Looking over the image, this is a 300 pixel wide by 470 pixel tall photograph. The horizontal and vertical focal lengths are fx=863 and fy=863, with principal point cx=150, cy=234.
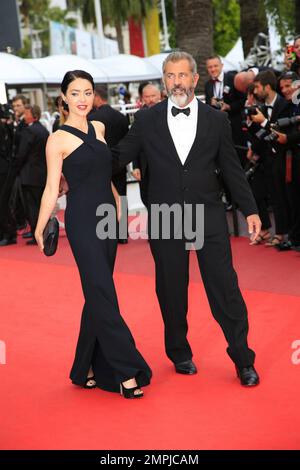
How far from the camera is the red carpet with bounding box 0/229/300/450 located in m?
4.46

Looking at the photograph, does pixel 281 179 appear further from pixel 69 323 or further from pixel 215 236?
pixel 215 236

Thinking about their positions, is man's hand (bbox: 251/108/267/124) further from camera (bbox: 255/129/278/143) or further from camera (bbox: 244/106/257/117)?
camera (bbox: 255/129/278/143)

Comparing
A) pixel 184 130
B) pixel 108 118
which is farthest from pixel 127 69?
pixel 184 130

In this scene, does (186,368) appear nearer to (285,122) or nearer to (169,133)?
(169,133)

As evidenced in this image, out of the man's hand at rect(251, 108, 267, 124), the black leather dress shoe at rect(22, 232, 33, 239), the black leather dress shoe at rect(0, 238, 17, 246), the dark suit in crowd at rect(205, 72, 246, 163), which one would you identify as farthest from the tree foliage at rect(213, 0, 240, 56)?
the man's hand at rect(251, 108, 267, 124)

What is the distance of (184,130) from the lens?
5188mm

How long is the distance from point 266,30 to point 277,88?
9.47 m

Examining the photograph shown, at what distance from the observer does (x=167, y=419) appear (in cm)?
469

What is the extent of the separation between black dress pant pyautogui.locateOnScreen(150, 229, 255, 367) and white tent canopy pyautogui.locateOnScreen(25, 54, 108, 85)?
88.9 feet

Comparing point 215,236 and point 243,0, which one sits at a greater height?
point 243,0

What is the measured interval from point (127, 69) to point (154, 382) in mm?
33753

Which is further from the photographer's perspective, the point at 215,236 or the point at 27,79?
the point at 27,79

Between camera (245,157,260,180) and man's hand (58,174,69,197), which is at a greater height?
man's hand (58,174,69,197)

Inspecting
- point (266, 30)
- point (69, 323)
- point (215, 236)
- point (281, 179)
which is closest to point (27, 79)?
point (266, 30)
